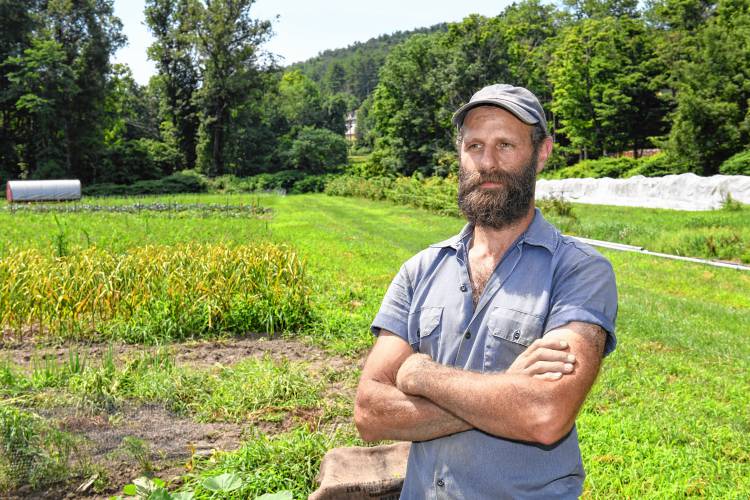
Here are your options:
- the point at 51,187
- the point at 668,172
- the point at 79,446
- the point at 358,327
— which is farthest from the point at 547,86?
the point at 79,446

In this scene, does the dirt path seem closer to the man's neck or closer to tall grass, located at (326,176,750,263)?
the man's neck

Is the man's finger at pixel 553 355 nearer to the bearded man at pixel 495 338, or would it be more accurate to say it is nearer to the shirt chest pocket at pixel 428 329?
the bearded man at pixel 495 338

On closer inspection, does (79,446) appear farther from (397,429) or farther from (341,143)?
(341,143)

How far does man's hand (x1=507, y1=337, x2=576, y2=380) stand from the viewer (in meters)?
1.88

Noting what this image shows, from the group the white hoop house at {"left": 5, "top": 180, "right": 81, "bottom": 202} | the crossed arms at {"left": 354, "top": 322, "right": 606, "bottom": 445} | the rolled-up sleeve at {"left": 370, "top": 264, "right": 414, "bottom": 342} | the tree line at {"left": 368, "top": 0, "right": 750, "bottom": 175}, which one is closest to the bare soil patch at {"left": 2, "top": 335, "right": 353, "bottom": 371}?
the rolled-up sleeve at {"left": 370, "top": 264, "right": 414, "bottom": 342}

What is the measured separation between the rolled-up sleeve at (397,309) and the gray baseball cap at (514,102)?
2.23 feet

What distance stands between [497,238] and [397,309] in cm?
45

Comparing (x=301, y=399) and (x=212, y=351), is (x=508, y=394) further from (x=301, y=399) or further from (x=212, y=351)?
(x=212, y=351)

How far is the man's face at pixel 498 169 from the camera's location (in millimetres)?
2209

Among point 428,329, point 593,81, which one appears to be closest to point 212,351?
point 428,329

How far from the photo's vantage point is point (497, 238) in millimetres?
2299

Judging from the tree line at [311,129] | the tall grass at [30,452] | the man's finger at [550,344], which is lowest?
the tall grass at [30,452]

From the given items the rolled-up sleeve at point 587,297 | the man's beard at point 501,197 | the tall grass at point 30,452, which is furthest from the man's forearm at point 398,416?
the tall grass at point 30,452

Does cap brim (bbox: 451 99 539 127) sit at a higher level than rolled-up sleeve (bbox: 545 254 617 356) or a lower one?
higher
